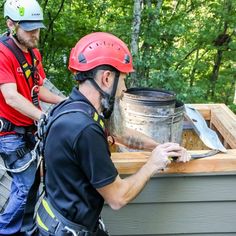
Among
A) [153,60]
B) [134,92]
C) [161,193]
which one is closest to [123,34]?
[153,60]

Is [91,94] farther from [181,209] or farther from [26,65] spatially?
[26,65]

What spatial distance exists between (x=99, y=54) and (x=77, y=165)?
1.86ft

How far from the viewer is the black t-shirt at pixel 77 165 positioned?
1810 mm

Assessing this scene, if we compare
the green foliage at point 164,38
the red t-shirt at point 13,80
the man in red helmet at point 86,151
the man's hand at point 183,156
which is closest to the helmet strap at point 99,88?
the man in red helmet at point 86,151

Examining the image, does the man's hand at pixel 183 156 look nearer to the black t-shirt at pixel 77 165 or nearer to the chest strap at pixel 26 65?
the black t-shirt at pixel 77 165

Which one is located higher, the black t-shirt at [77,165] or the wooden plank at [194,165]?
the black t-shirt at [77,165]

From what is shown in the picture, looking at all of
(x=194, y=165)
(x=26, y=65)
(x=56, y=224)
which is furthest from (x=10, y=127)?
(x=194, y=165)

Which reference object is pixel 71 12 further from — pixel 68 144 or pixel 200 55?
pixel 68 144

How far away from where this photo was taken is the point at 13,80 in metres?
2.99

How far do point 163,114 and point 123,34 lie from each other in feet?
17.2

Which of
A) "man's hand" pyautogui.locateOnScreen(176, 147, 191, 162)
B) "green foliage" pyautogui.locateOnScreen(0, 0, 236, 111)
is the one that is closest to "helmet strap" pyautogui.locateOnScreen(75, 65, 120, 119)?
"man's hand" pyautogui.locateOnScreen(176, 147, 191, 162)

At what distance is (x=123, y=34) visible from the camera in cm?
770

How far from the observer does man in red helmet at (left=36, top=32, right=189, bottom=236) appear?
1.83m

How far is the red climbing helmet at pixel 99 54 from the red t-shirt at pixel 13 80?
1113 mm
